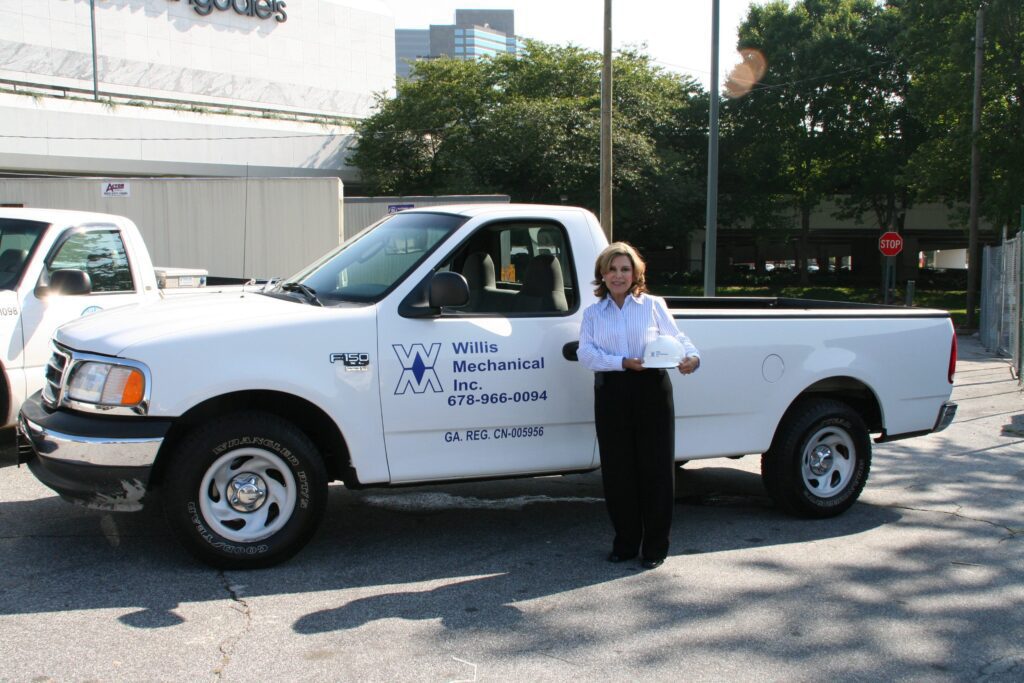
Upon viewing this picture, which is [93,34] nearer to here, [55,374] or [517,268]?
[55,374]

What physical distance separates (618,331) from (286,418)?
1.79 meters

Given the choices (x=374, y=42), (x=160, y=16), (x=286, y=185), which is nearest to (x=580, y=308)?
(x=286, y=185)

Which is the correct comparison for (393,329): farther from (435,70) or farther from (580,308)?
(435,70)

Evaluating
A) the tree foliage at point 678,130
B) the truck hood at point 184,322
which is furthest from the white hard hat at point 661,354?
Answer: the tree foliage at point 678,130

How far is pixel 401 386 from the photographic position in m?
5.23

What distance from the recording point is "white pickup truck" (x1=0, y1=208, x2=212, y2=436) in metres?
7.23

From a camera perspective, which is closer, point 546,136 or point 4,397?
point 4,397

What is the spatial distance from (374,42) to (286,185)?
48677 millimetres

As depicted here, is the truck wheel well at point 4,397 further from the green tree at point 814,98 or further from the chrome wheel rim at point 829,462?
the green tree at point 814,98

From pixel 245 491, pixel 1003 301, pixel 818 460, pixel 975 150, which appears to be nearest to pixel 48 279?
pixel 245 491

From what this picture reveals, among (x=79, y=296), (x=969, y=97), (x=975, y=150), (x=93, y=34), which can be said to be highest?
(x=93, y=34)

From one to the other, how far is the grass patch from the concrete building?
1681 cm

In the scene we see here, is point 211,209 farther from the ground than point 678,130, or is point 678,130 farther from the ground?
Answer: point 678,130

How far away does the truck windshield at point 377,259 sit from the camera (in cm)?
544
